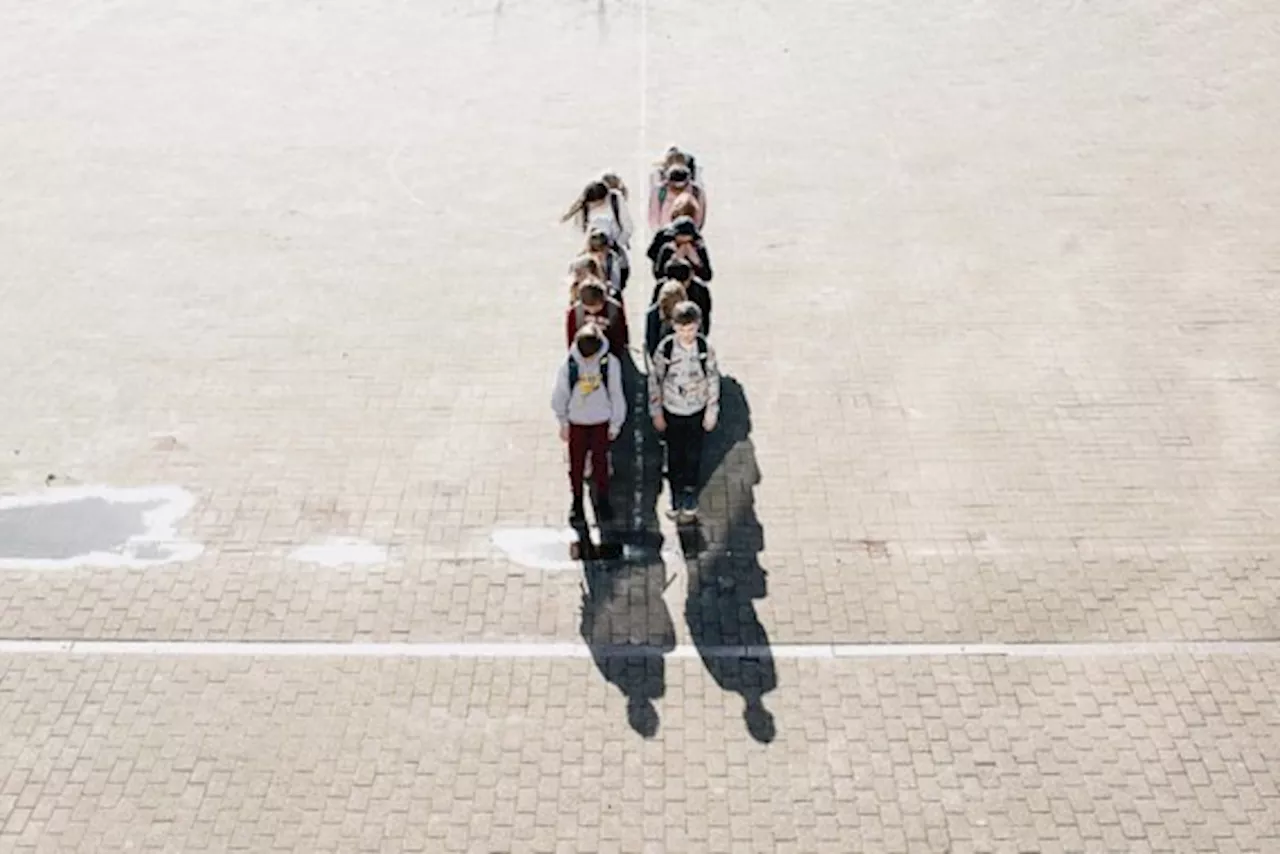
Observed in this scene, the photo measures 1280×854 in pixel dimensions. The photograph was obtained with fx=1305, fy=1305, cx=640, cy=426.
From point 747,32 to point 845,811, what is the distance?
40.6ft

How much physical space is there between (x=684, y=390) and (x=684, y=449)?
468 millimetres

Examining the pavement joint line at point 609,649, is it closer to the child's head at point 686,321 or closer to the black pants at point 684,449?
the black pants at point 684,449

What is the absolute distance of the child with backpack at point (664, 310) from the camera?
8258 mm

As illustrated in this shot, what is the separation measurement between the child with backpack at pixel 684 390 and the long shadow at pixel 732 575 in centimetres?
43

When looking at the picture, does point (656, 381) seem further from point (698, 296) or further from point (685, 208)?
point (685, 208)

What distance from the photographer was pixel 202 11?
17.5 m

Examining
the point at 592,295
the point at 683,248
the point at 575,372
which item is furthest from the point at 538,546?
the point at 683,248

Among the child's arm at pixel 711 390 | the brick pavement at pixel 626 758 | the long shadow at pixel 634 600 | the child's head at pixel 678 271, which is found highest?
the child's head at pixel 678 271

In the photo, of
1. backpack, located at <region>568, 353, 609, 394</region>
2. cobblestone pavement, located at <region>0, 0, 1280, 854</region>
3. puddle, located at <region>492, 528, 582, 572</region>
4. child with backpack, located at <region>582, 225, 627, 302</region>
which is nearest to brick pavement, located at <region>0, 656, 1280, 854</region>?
cobblestone pavement, located at <region>0, 0, 1280, 854</region>

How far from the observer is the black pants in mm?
8195

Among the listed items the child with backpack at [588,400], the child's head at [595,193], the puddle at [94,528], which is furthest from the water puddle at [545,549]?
the child's head at [595,193]

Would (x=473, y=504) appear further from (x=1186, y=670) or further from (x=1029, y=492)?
(x=1186, y=670)

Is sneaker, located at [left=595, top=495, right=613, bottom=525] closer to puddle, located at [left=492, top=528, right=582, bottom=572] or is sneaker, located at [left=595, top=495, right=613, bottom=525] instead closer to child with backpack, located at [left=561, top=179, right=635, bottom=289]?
puddle, located at [left=492, top=528, right=582, bottom=572]

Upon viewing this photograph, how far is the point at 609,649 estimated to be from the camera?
25.4 feet
